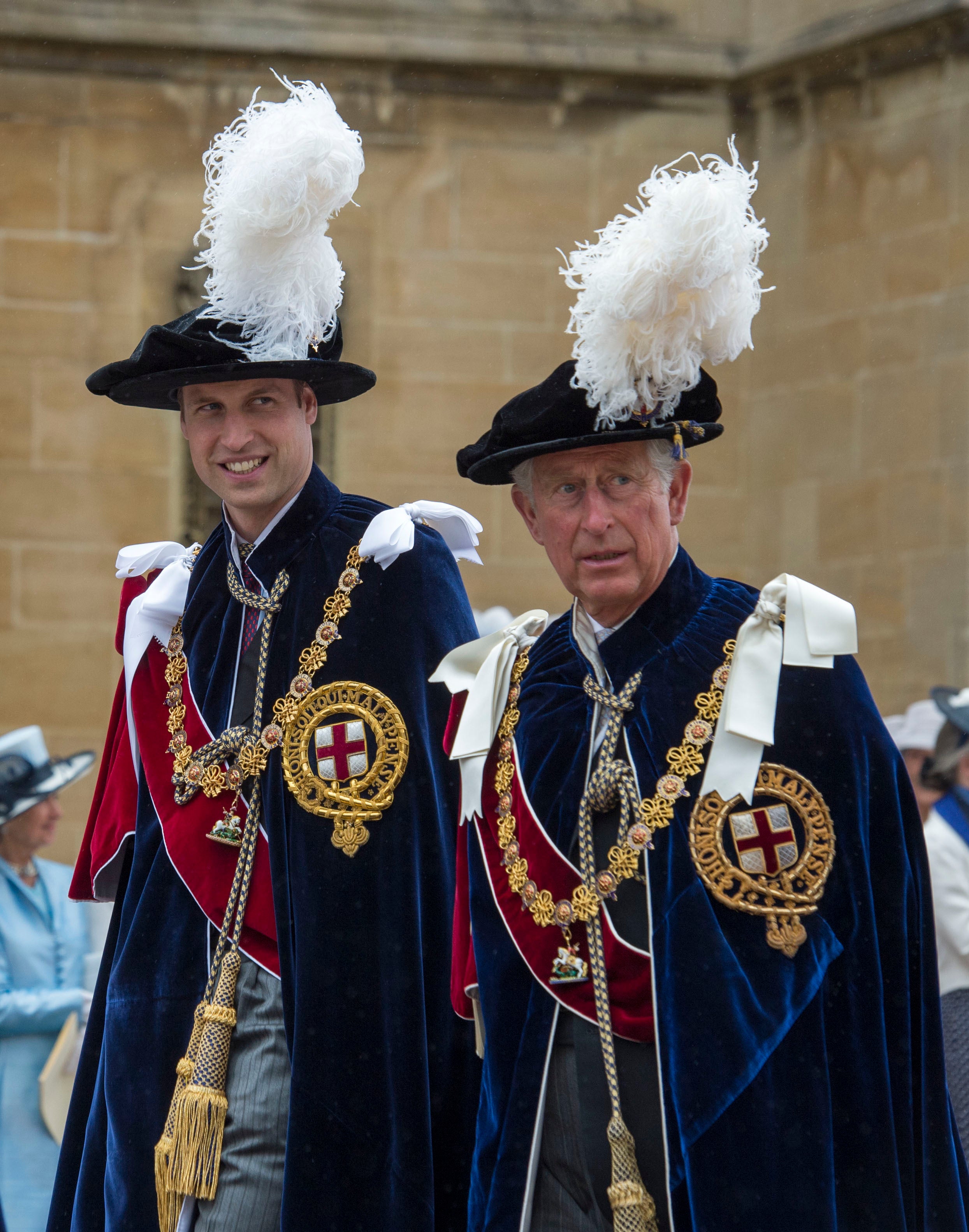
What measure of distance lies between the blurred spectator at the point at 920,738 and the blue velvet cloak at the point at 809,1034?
4.26m

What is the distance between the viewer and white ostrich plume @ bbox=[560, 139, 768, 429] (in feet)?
9.64

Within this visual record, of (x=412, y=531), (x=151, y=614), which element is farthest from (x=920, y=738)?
(x=151, y=614)

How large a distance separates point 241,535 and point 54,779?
12.6ft

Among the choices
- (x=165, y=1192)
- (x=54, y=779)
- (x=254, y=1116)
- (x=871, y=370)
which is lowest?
(x=165, y=1192)

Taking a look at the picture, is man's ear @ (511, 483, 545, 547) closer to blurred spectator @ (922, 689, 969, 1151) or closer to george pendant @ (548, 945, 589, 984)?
george pendant @ (548, 945, 589, 984)

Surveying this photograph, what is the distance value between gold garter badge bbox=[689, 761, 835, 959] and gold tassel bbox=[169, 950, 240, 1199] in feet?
3.67

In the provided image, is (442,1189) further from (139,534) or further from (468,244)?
(468,244)

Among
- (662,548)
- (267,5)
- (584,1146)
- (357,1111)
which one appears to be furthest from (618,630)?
(267,5)

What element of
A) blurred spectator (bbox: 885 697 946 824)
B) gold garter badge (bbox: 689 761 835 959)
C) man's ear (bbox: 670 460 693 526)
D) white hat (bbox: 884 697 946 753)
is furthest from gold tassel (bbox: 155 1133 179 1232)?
white hat (bbox: 884 697 946 753)

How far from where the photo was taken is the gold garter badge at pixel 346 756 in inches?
140

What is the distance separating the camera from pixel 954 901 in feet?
20.5

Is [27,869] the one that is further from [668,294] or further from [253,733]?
[668,294]

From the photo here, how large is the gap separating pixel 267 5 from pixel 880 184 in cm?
320

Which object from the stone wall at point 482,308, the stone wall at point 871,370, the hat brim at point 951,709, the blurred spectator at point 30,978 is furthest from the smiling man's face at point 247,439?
the stone wall at point 871,370
